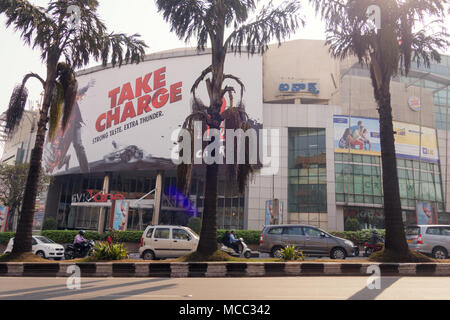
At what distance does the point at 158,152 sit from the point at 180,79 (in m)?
7.71

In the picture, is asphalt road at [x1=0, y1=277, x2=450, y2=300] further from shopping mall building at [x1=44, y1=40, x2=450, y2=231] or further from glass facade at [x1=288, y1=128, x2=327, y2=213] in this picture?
glass facade at [x1=288, y1=128, x2=327, y2=213]

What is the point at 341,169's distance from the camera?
31.0m

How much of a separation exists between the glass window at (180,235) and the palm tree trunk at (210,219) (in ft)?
13.5

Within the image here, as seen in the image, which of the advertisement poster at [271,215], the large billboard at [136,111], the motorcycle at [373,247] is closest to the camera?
the motorcycle at [373,247]

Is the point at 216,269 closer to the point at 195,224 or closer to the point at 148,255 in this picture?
the point at 148,255

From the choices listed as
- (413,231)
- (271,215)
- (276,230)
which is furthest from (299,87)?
(276,230)

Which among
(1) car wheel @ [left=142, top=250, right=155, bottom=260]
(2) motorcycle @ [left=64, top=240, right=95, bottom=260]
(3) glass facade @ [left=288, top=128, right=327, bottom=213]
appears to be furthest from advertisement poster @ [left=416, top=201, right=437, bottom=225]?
(2) motorcycle @ [left=64, top=240, right=95, bottom=260]

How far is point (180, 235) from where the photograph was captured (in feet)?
48.9

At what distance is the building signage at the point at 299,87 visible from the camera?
1352 inches

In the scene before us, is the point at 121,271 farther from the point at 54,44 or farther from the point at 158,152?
the point at 158,152

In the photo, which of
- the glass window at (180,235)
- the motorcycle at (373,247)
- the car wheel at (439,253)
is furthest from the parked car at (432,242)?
the glass window at (180,235)

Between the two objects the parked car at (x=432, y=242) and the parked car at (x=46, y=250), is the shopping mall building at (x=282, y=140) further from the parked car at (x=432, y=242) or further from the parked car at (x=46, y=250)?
the parked car at (x=432, y=242)

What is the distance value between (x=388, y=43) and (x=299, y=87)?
76.4ft
